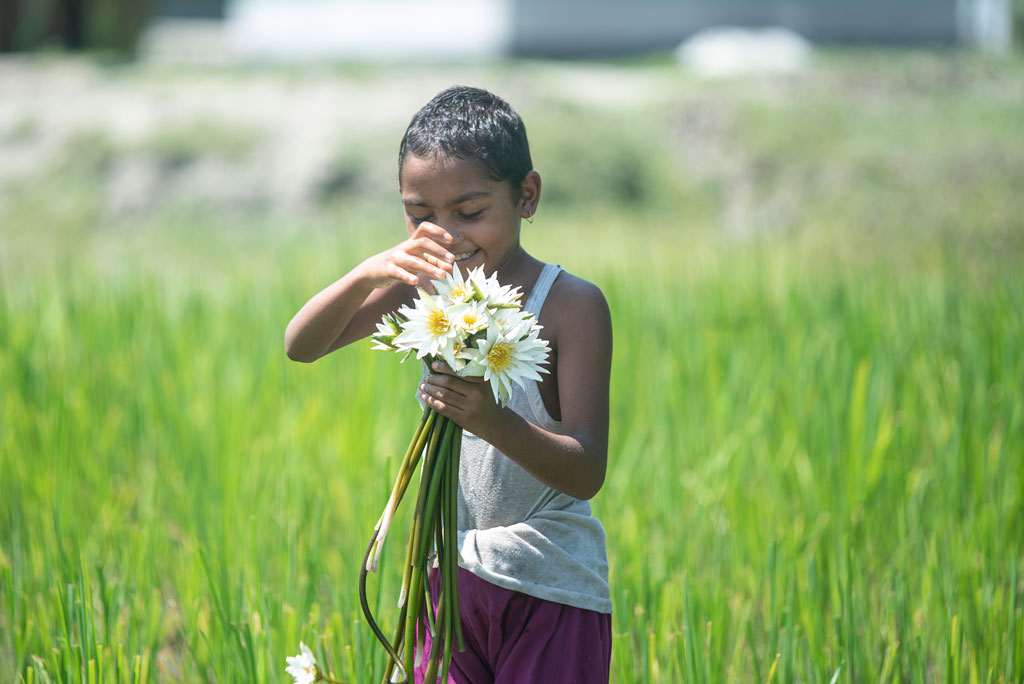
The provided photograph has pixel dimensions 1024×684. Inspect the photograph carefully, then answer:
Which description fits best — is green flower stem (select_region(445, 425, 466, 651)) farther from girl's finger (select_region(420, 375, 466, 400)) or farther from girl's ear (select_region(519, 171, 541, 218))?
girl's ear (select_region(519, 171, 541, 218))

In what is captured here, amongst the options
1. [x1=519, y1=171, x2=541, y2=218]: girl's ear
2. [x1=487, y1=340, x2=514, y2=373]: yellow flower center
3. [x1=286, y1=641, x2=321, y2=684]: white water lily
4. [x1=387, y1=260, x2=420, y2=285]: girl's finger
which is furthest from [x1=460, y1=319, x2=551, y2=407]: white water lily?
[x1=286, y1=641, x2=321, y2=684]: white water lily

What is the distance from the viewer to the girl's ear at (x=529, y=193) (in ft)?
3.96

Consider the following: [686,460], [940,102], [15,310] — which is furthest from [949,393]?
[940,102]

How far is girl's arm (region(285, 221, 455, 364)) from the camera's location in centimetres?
108

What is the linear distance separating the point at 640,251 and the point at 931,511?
3.10m

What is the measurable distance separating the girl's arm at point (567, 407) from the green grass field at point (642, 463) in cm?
44

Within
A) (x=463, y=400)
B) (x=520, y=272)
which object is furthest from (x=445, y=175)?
(x=463, y=400)

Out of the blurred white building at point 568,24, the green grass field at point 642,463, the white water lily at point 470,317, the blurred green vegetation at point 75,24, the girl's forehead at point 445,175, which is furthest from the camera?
the blurred white building at point 568,24

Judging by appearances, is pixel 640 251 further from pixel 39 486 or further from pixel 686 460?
pixel 39 486

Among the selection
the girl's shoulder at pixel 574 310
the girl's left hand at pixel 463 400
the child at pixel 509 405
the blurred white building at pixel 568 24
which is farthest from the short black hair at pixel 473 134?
the blurred white building at pixel 568 24

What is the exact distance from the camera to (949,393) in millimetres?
2850

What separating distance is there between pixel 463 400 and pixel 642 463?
1.62 meters

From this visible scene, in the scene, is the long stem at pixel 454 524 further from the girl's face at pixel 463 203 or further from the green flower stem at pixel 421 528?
the girl's face at pixel 463 203

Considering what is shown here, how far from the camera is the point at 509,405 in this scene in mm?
1220
